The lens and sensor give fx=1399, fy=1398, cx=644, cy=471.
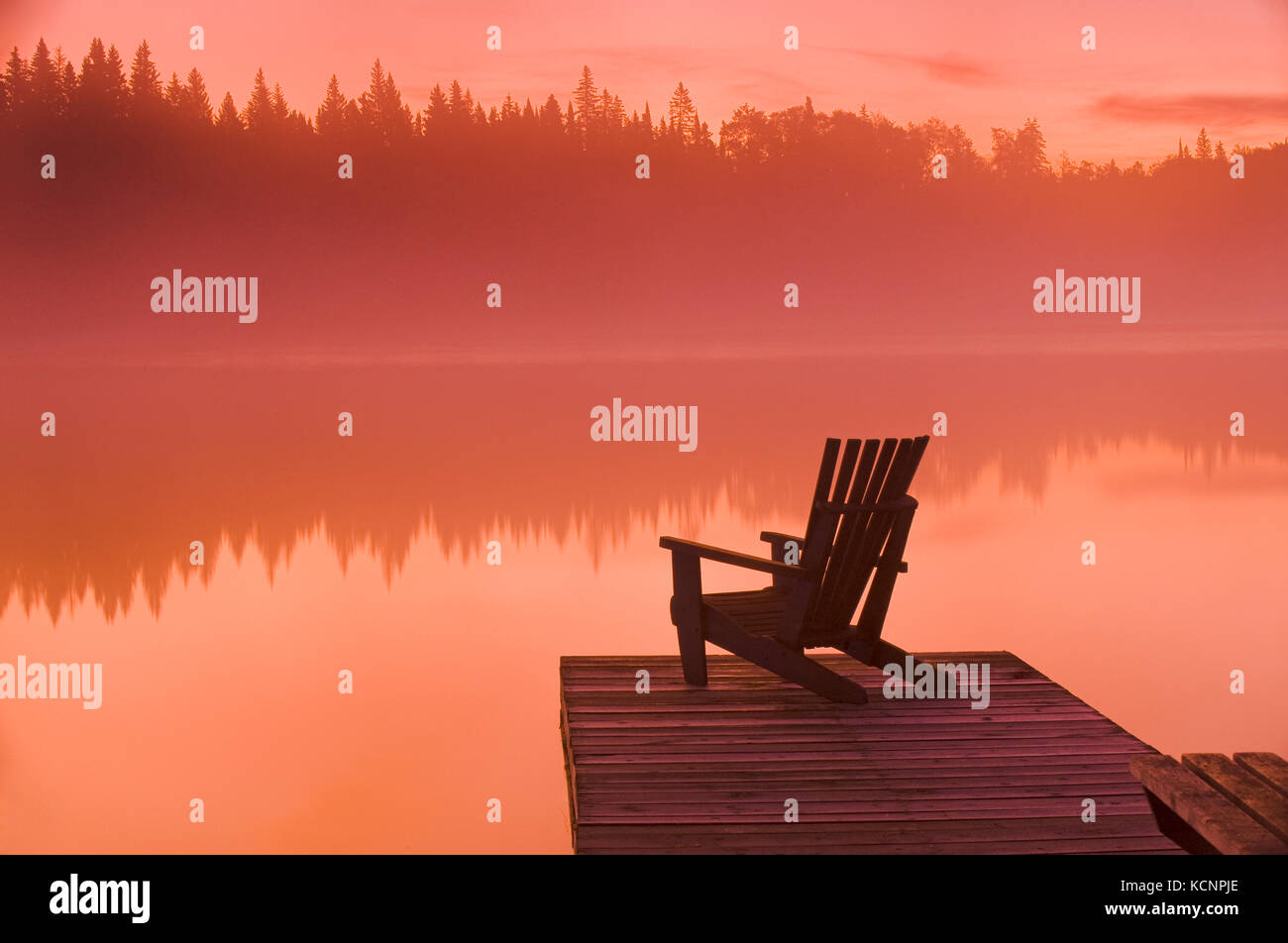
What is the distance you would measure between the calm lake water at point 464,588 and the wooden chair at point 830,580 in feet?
2.46

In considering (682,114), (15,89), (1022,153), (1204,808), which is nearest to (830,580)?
(1204,808)

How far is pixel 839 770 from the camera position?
3.79 metres

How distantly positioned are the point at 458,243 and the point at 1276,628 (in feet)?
136

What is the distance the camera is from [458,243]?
46.1 metres

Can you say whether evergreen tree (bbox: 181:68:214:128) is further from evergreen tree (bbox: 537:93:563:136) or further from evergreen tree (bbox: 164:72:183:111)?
evergreen tree (bbox: 537:93:563:136)

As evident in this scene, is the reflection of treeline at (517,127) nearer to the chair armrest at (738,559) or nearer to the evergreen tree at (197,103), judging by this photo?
the evergreen tree at (197,103)

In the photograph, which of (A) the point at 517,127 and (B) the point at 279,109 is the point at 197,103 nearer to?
(B) the point at 279,109

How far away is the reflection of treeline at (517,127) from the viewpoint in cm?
4469

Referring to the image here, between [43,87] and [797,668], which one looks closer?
[797,668]

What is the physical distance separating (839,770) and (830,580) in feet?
2.64

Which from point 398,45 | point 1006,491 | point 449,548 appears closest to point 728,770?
point 449,548

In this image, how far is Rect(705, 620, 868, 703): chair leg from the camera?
441 centimetres

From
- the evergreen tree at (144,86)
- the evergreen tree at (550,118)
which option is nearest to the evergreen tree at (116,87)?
the evergreen tree at (144,86)

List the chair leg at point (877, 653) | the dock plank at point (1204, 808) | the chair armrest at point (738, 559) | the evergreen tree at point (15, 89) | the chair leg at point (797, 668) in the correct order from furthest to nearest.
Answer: the evergreen tree at point (15, 89) → the chair leg at point (877, 653) → the chair leg at point (797, 668) → the chair armrest at point (738, 559) → the dock plank at point (1204, 808)
